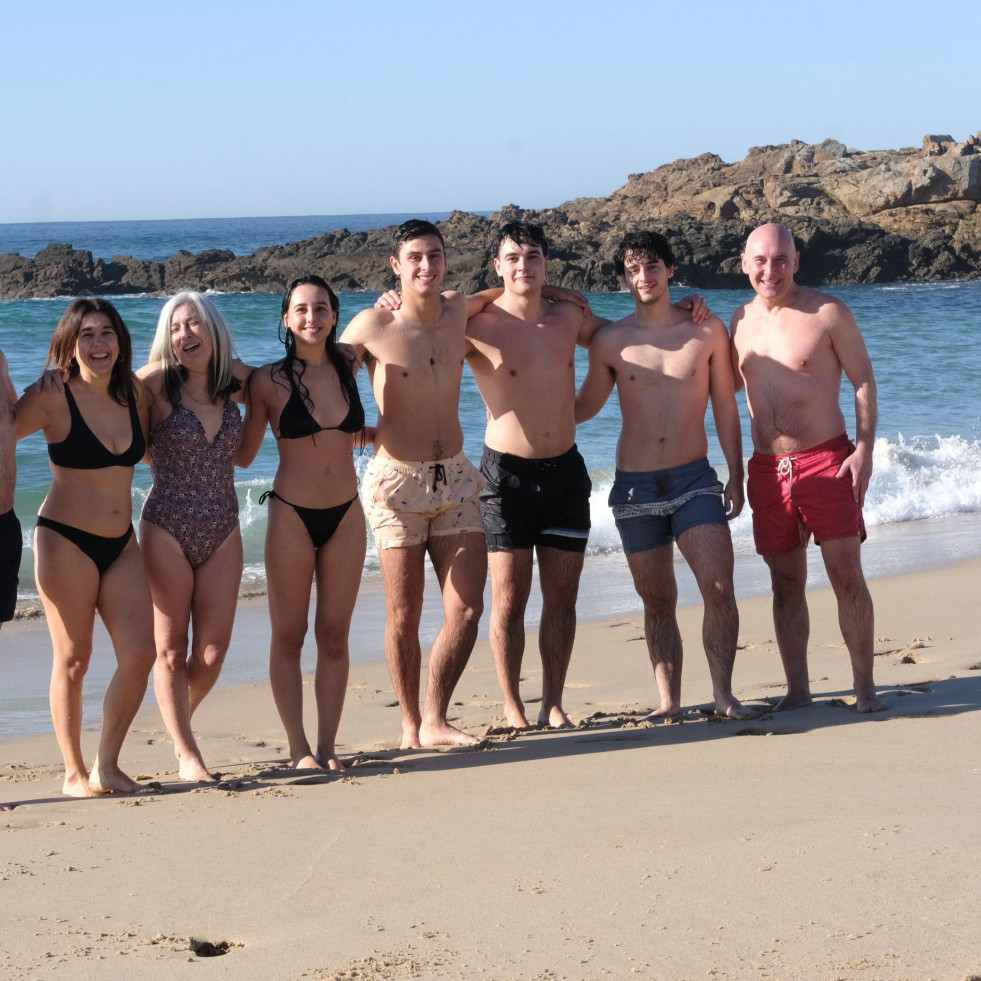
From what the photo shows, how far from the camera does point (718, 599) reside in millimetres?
5012

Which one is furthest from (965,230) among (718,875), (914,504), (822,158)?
(718,875)

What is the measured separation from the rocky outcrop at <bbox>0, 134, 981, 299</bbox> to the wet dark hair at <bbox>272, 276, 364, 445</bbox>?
94.6ft

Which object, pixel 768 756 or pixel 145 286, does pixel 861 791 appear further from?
pixel 145 286

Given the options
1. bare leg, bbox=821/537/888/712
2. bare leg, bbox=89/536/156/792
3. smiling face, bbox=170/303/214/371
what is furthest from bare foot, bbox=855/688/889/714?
smiling face, bbox=170/303/214/371

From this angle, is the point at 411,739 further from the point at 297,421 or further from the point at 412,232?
the point at 412,232

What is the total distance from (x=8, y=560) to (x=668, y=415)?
8.54 ft

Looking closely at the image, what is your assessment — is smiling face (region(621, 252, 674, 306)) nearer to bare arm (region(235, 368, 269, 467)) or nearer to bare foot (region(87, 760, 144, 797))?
bare arm (region(235, 368, 269, 467))

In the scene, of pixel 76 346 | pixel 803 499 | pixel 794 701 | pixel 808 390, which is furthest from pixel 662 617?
pixel 76 346

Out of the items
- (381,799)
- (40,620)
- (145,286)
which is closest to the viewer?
(381,799)

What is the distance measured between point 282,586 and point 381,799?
883 mm

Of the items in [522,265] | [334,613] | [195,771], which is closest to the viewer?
[195,771]

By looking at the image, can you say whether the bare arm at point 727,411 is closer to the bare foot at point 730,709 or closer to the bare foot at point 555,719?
the bare foot at point 730,709

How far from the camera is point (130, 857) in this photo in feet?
11.8

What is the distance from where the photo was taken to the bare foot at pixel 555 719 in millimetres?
5164
